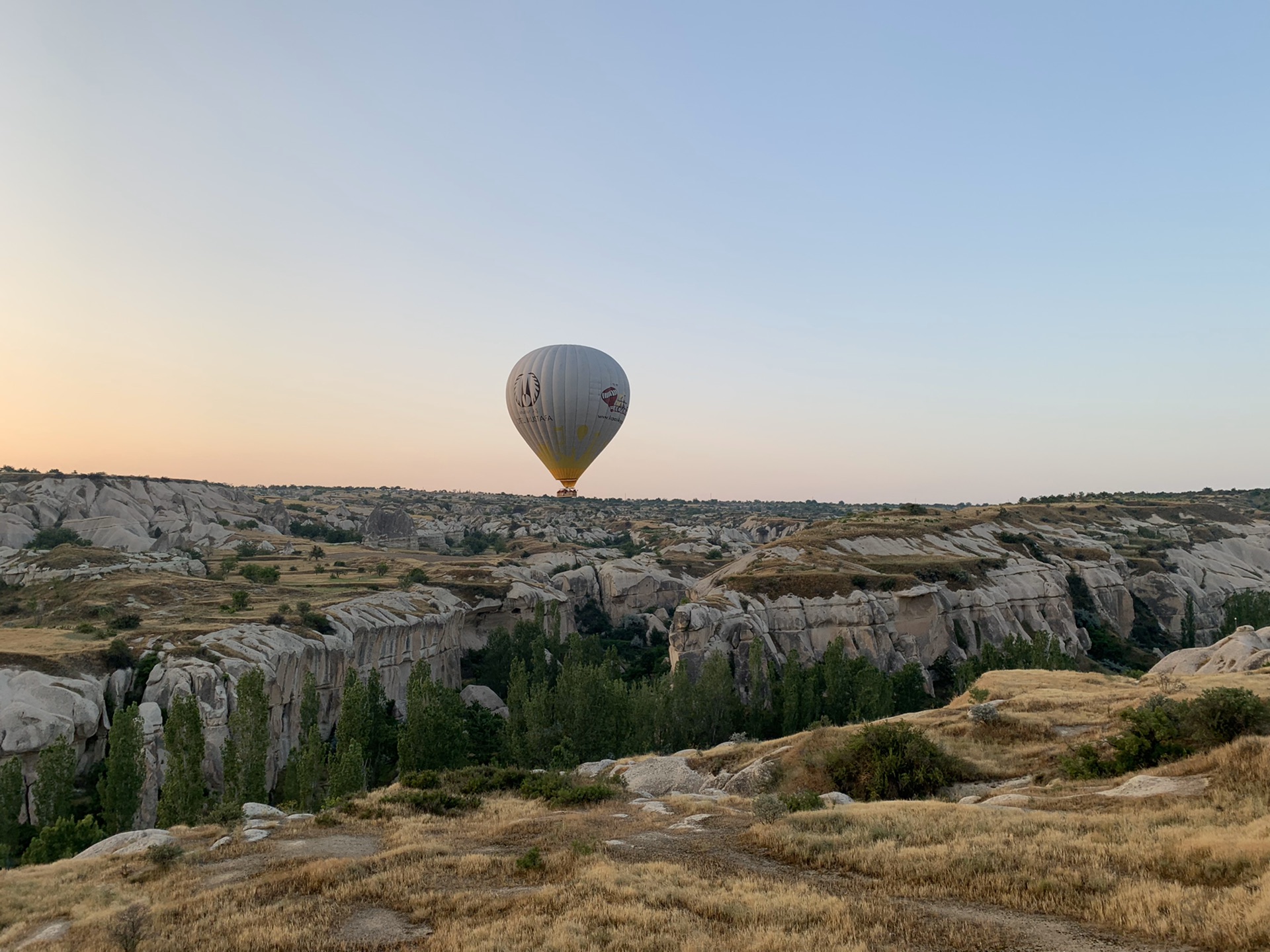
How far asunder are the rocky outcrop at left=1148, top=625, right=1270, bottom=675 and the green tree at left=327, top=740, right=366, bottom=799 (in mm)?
37952

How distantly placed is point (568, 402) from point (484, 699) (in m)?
26.0

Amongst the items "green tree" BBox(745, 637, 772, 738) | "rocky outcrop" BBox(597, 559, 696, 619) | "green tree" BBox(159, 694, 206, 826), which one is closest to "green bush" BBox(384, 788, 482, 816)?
"green tree" BBox(159, 694, 206, 826)

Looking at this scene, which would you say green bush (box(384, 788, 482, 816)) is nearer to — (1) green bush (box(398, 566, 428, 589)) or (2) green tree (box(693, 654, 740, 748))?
(2) green tree (box(693, 654, 740, 748))

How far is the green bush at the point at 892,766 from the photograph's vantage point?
21578 mm

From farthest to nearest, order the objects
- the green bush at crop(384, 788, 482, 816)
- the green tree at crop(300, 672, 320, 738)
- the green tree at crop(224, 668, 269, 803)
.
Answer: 1. the green tree at crop(300, 672, 320, 738)
2. the green tree at crop(224, 668, 269, 803)
3. the green bush at crop(384, 788, 482, 816)

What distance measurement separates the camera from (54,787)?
28.8 m

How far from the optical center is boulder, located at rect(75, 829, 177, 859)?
708 inches

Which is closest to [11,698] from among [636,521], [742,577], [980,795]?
[980,795]

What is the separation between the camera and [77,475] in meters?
108

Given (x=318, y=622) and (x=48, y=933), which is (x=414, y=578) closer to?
(x=318, y=622)

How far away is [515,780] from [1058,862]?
1760cm

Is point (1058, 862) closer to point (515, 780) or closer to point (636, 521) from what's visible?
point (515, 780)

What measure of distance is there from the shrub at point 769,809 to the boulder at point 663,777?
8212mm

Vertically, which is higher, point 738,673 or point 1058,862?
point 1058,862
